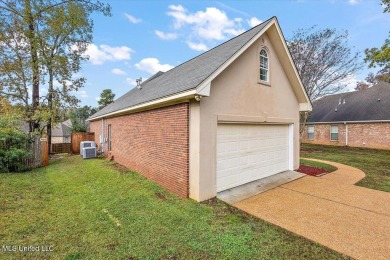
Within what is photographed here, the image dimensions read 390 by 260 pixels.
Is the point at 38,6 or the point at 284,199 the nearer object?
the point at 284,199

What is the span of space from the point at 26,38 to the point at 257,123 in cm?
1726

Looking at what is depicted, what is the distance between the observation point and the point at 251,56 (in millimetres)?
7156

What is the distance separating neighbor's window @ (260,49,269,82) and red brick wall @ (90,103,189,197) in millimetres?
3725

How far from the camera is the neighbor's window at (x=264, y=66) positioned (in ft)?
25.6

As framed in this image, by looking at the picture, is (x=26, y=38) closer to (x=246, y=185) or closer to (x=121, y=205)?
(x=121, y=205)

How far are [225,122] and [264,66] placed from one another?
124 inches

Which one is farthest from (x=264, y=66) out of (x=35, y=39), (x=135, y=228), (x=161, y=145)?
(x=35, y=39)

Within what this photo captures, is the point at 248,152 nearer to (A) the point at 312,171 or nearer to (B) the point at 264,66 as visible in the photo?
(B) the point at 264,66

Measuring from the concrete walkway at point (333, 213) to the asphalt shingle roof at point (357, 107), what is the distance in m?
16.4

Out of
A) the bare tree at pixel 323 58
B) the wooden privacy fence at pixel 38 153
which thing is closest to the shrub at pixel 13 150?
the wooden privacy fence at pixel 38 153

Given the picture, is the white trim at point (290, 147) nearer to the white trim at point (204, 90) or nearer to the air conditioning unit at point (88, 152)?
the white trim at point (204, 90)

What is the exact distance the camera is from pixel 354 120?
66.5ft

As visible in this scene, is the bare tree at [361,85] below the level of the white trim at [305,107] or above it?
above

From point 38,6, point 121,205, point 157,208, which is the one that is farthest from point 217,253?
point 38,6
